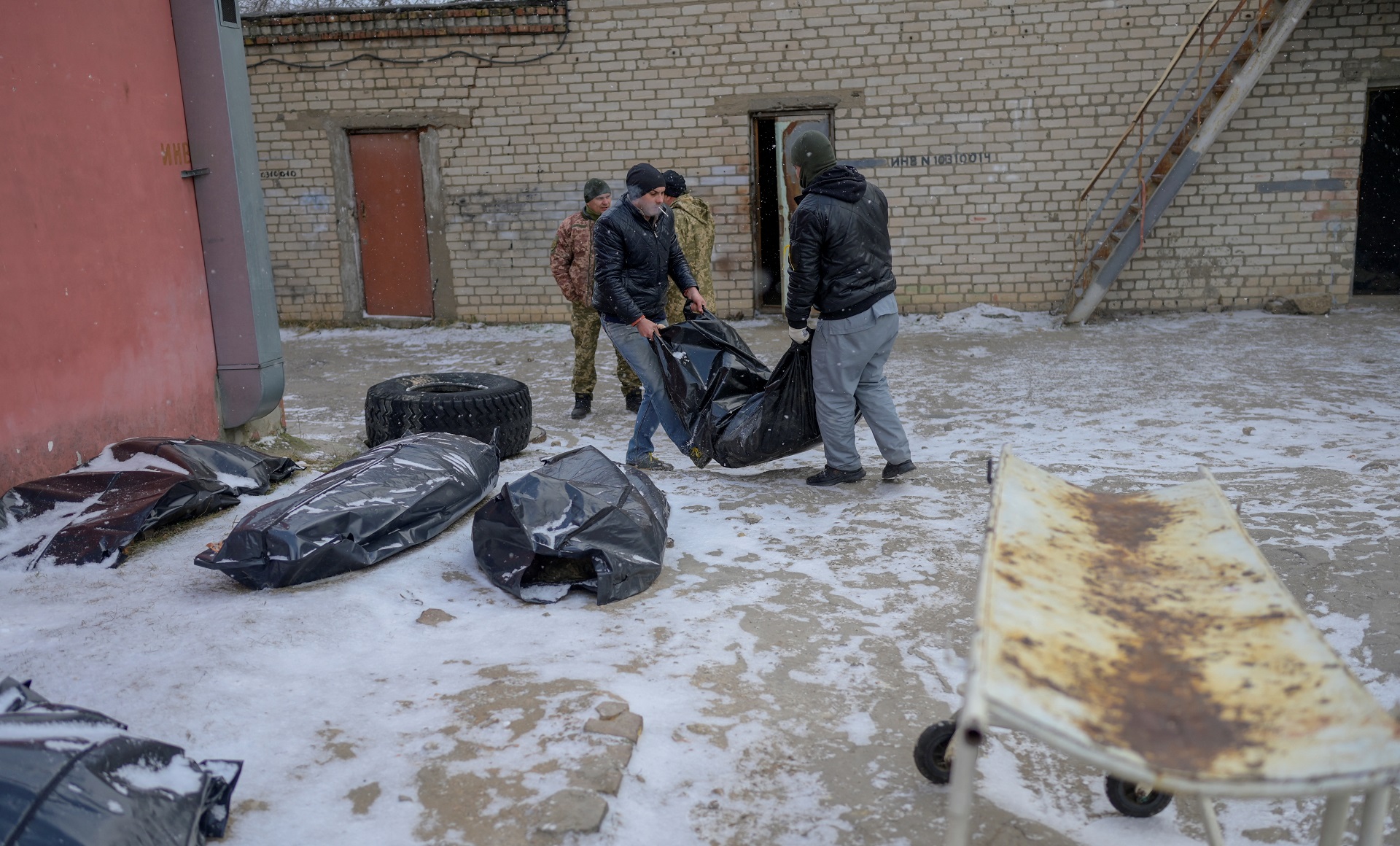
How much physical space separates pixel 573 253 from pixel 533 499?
342cm

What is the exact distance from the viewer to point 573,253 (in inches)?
271

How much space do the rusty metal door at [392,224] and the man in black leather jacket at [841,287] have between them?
6847 mm

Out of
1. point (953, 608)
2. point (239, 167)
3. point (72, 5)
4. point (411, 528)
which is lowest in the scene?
point (953, 608)

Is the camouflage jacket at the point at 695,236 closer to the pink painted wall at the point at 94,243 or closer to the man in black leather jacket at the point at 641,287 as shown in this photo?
the man in black leather jacket at the point at 641,287

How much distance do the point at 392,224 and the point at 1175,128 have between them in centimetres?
774

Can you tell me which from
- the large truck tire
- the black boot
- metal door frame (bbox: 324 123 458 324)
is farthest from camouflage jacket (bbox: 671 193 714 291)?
metal door frame (bbox: 324 123 458 324)

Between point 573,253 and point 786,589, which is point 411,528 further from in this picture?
point 573,253

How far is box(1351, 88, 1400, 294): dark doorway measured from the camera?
988cm

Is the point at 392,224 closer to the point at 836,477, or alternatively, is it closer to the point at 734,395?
the point at 734,395

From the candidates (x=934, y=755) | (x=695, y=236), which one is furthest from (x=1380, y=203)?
(x=934, y=755)

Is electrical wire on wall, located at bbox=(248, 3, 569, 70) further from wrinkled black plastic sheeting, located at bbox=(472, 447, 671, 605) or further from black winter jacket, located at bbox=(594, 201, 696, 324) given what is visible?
wrinkled black plastic sheeting, located at bbox=(472, 447, 671, 605)

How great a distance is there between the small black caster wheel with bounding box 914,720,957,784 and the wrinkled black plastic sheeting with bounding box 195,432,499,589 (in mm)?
2180

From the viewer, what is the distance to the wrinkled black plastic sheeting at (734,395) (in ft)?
16.1

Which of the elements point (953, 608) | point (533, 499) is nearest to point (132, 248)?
point (533, 499)
